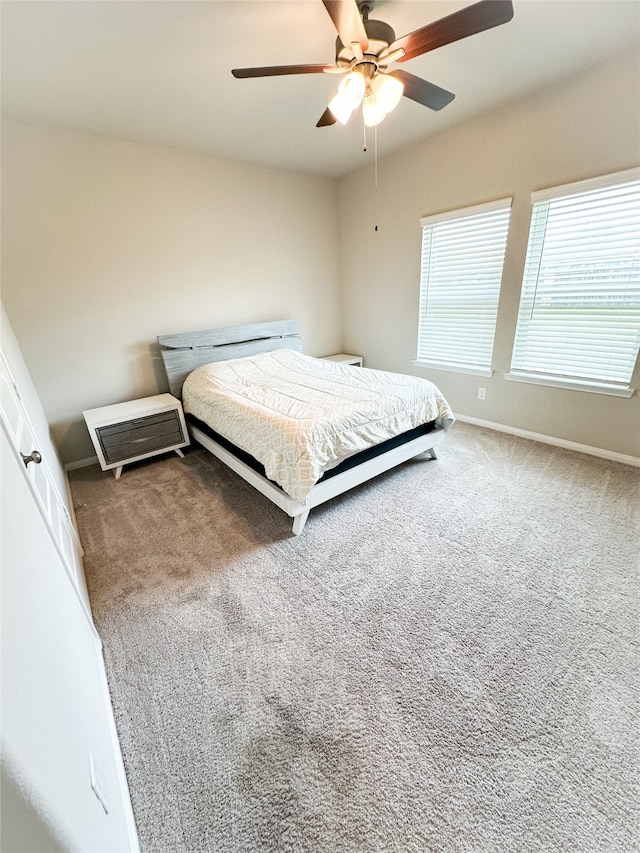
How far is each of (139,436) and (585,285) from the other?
366 centimetres

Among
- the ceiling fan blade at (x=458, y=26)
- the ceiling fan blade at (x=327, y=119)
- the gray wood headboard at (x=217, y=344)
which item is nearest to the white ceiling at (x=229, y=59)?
the ceiling fan blade at (x=327, y=119)

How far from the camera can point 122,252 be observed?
9.52 ft

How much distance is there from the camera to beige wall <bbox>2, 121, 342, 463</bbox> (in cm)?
254

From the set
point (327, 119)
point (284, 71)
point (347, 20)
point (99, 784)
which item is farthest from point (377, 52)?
point (99, 784)

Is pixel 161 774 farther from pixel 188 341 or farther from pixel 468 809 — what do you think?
pixel 188 341

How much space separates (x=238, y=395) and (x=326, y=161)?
2.64 m

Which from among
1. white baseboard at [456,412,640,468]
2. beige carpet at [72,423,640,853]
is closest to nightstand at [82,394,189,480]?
beige carpet at [72,423,640,853]

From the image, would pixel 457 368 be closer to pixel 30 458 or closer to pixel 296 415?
pixel 296 415

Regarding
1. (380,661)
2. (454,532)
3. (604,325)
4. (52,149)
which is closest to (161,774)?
(380,661)

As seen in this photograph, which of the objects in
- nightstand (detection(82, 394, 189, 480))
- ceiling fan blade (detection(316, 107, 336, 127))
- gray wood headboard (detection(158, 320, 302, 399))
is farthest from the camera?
gray wood headboard (detection(158, 320, 302, 399))

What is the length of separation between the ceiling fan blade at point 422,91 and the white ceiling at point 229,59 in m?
0.33

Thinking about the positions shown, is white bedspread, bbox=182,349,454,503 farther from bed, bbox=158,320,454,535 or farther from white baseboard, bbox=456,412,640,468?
white baseboard, bbox=456,412,640,468

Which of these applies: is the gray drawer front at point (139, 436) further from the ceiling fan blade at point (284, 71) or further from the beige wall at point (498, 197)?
the beige wall at point (498, 197)

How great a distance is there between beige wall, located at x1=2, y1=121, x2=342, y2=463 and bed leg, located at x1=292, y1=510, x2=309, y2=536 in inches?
84.3
